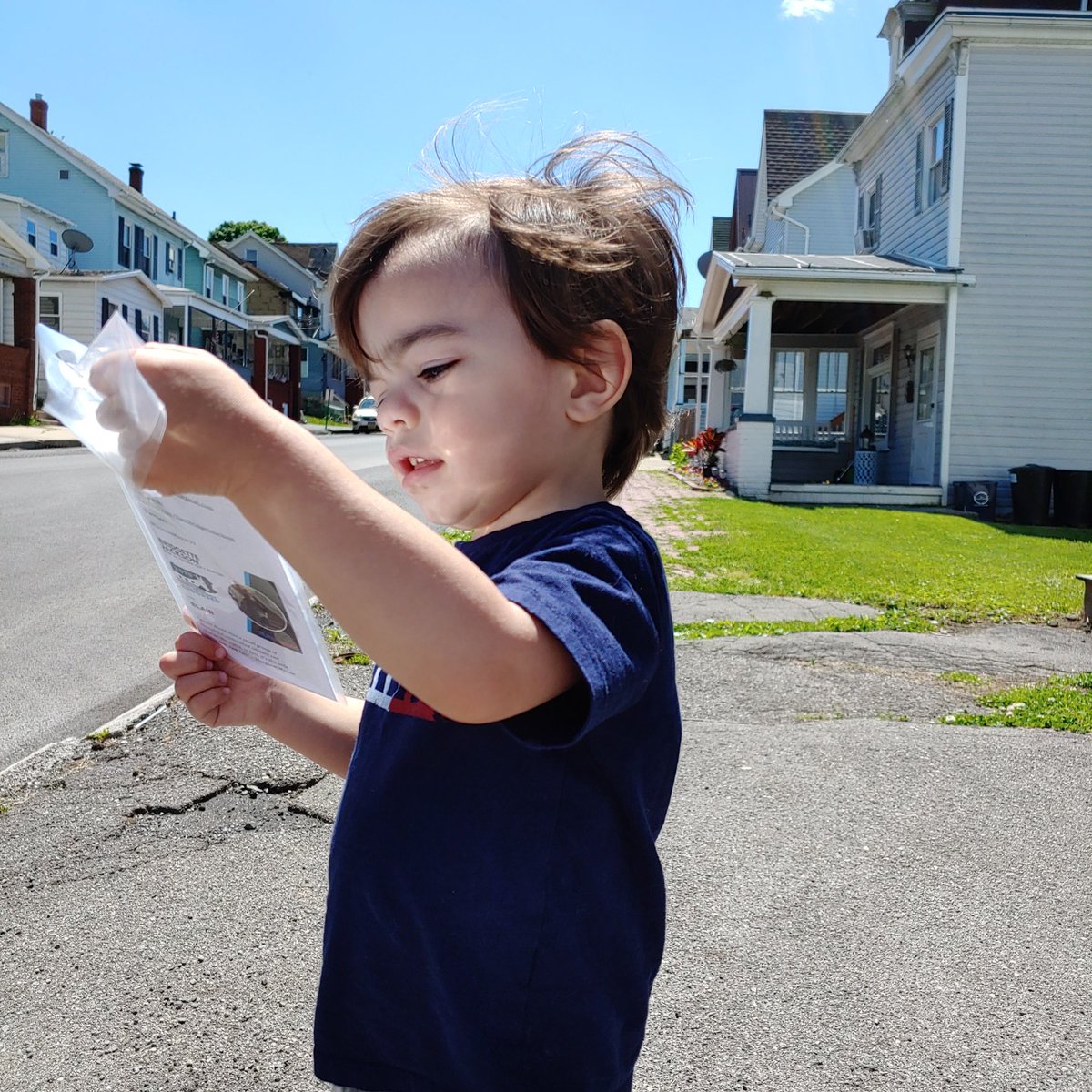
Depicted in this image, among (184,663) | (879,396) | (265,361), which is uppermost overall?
(265,361)

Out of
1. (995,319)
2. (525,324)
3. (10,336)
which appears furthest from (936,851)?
(10,336)

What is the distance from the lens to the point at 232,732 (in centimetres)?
409

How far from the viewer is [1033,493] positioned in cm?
1520

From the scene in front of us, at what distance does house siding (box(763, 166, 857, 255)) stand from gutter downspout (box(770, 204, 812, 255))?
193 millimetres

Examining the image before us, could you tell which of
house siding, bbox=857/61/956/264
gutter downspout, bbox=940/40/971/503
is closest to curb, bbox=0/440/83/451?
gutter downspout, bbox=940/40/971/503

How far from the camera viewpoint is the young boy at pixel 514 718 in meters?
1.06

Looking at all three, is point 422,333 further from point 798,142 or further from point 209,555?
point 798,142

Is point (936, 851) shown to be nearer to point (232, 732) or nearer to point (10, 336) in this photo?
point (232, 732)

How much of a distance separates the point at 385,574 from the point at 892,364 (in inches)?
807

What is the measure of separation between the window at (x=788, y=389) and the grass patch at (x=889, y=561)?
37.5 ft

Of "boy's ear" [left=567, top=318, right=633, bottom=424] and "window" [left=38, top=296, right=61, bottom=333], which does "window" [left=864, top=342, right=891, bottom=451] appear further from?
"window" [left=38, top=296, right=61, bottom=333]

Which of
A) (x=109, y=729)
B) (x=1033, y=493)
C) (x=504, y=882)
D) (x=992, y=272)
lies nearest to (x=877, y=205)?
(x=992, y=272)

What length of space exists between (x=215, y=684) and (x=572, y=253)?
2.59 ft

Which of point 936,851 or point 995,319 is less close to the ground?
point 995,319
